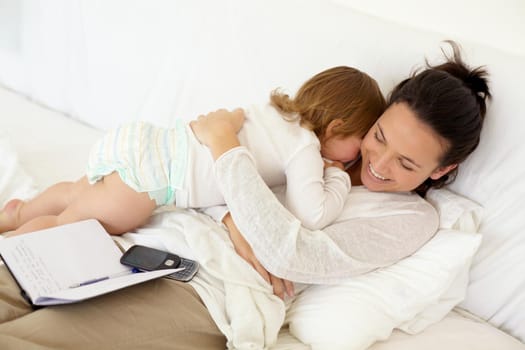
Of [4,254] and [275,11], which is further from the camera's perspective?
[275,11]

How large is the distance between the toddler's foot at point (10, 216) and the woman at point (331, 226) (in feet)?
1.20

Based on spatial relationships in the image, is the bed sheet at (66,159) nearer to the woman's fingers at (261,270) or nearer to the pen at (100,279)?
the woman's fingers at (261,270)

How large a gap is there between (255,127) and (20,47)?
4.28ft

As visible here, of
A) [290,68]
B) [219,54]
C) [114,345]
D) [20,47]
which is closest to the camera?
[114,345]

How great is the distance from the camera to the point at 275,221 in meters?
1.10

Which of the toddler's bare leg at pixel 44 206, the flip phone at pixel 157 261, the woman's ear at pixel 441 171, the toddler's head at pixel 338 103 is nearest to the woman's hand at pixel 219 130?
the toddler's head at pixel 338 103

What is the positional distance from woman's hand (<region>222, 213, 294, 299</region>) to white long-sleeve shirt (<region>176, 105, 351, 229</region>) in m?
0.11

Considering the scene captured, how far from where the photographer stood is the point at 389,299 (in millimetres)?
1121

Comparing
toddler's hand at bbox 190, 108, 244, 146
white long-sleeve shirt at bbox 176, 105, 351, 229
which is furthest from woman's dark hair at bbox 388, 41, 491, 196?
toddler's hand at bbox 190, 108, 244, 146

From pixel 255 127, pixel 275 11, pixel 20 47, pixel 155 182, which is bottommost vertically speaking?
pixel 20 47

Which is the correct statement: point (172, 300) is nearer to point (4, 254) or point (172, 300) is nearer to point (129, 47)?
point (4, 254)

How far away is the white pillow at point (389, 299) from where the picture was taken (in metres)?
1.09

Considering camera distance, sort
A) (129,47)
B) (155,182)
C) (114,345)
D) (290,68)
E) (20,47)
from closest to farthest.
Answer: (114,345) < (155,182) < (290,68) < (129,47) < (20,47)

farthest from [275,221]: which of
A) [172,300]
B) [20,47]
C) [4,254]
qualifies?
[20,47]
